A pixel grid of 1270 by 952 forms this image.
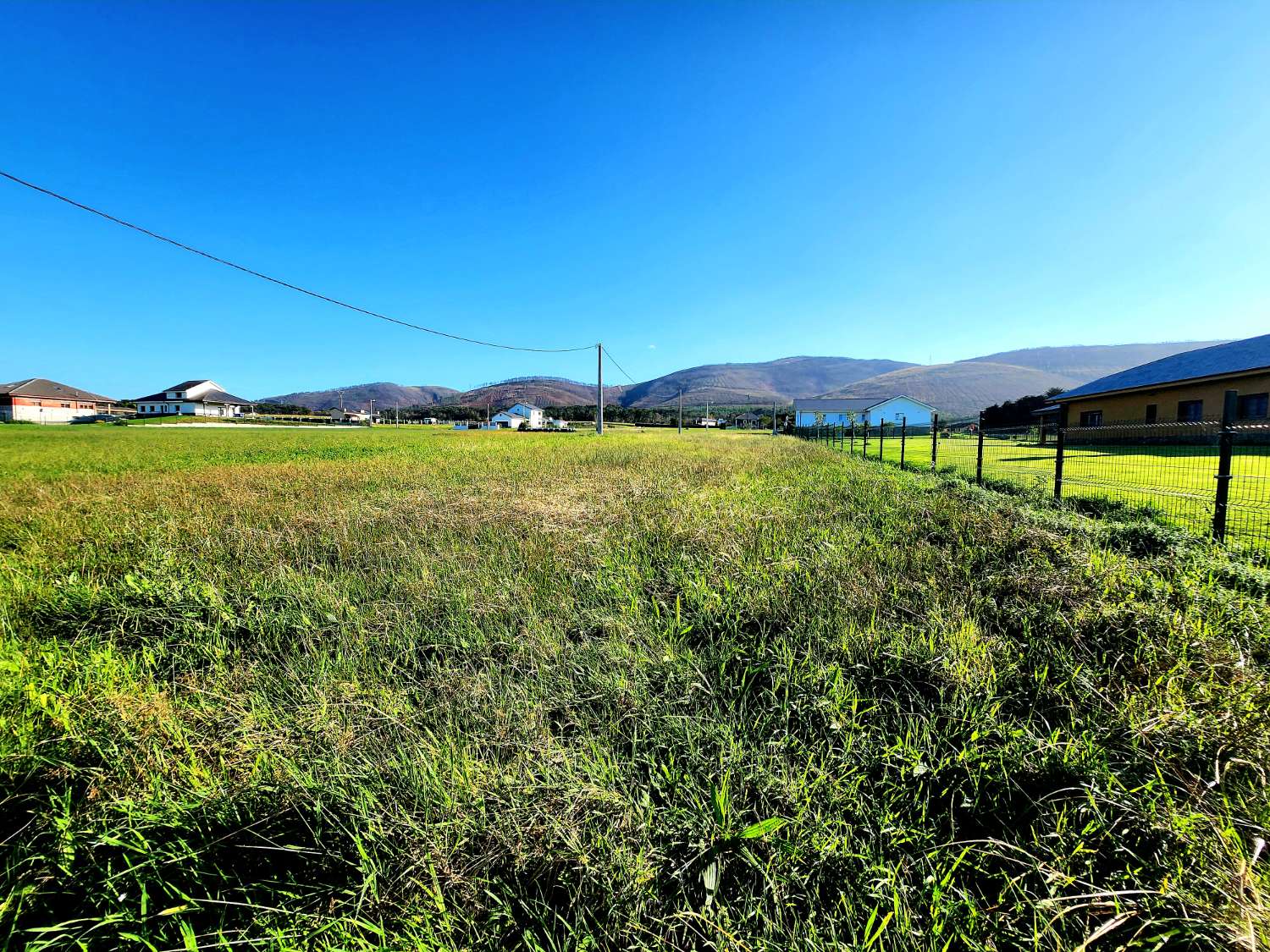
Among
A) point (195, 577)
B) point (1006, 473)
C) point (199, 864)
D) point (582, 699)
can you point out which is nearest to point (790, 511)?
point (582, 699)

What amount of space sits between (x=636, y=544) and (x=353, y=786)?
279 centimetres

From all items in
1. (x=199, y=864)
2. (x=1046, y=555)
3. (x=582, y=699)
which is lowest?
(x=199, y=864)

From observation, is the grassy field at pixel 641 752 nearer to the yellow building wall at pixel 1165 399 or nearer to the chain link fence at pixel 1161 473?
the chain link fence at pixel 1161 473

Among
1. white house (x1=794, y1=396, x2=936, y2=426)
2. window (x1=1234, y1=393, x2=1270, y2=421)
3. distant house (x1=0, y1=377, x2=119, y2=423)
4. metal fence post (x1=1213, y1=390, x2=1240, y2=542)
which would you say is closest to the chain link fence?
metal fence post (x1=1213, y1=390, x2=1240, y2=542)

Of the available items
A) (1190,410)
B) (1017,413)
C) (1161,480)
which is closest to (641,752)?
(1161,480)

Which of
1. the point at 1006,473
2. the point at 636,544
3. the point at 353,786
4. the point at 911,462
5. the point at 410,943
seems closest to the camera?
the point at 410,943

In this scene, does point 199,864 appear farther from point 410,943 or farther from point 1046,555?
point 1046,555

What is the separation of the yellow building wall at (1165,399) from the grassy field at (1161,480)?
9.37 m

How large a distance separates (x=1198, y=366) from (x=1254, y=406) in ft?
14.2

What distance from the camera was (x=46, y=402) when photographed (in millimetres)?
74062

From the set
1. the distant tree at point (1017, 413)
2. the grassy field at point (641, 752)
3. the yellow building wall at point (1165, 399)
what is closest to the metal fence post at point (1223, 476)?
the grassy field at point (641, 752)

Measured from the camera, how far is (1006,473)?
9352 millimetres

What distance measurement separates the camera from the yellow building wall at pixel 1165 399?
61.0 feet

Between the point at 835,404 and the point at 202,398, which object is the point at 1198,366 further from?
the point at 202,398
